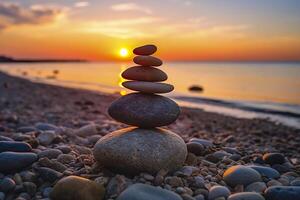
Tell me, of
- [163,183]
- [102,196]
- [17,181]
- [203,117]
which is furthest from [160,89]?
[203,117]

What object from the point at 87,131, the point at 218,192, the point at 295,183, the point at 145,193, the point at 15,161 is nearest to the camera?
the point at 145,193

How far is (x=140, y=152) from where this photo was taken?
5172 millimetres

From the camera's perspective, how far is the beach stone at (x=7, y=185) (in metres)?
4.80

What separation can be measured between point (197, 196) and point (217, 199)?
263mm

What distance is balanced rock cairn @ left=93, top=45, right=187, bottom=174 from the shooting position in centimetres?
518

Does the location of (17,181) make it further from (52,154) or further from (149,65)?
(149,65)

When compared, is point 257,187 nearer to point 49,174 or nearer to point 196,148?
point 196,148

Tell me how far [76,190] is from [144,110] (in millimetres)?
1806

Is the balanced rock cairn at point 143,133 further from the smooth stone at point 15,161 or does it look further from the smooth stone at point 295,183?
the smooth stone at point 295,183

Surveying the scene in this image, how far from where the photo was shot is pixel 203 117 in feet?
50.2

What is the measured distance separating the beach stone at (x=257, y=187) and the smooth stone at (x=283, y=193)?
0.83ft

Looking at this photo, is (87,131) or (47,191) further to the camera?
(87,131)

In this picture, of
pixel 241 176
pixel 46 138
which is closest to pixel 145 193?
pixel 241 176

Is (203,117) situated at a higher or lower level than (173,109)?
lower
